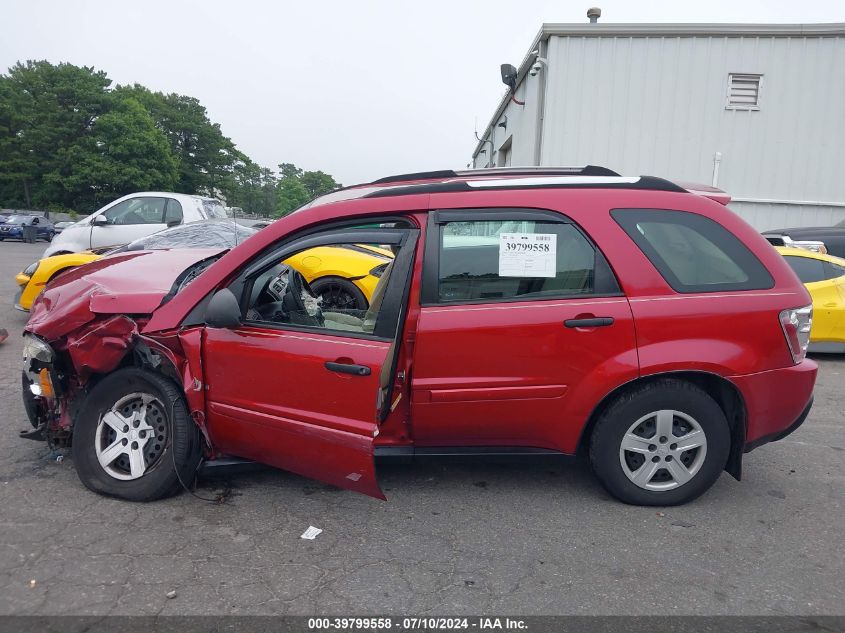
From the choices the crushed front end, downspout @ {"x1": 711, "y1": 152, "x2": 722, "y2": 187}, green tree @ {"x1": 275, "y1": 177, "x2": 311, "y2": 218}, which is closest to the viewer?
the crushed front end

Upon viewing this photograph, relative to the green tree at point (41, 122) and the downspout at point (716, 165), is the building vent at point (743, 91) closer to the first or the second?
the downspout at point (716, 165)

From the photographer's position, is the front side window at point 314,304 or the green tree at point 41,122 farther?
the green tree at point 41,122

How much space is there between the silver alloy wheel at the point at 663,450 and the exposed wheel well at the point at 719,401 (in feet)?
0.60

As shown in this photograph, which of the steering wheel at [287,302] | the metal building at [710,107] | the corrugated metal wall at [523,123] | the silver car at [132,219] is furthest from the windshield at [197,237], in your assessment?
the corrugated metal wall at [523,123]

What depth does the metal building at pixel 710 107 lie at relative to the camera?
1205 centimetres

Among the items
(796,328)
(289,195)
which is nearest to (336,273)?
(796,328)

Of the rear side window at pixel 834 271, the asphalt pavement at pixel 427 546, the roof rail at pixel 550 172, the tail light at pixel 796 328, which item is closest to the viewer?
the asphalt pavement at pixel 427 546

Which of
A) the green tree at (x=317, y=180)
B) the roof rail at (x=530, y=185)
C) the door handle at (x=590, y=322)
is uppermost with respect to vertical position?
the green tree at (x=317, y=180)

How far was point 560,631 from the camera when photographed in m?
2.38

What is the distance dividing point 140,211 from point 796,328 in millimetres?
10311

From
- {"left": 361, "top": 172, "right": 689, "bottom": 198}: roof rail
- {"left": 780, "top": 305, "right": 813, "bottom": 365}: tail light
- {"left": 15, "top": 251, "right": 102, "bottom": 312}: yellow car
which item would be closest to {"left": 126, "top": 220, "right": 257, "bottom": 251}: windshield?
{"left": 15, "top": 251, "right": 102, "bottom": 312}: yellow car

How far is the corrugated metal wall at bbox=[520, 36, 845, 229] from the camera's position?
39.7 feet

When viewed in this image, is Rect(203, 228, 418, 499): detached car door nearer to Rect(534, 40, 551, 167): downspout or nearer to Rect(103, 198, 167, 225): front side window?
Rect(103, 198, 167, 225): front side window

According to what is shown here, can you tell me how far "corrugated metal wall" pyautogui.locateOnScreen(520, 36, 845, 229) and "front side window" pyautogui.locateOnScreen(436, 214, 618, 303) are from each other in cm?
975
